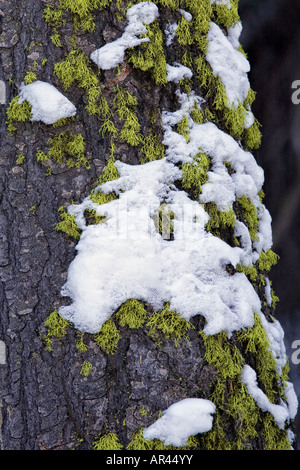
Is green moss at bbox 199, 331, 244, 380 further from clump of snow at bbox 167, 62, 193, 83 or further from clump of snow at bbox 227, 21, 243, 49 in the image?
clump of snow at bbox 227, 21, 243, 49

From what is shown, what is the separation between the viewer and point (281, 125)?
92.2 inches

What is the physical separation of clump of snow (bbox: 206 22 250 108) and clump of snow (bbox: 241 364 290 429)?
27.1 inches

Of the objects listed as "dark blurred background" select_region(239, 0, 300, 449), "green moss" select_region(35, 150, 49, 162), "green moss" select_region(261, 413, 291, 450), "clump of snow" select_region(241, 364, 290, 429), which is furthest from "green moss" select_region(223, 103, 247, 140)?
"dark blurred background" select_region(239, 0, 300, 449)

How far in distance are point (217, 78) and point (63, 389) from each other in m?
0.86

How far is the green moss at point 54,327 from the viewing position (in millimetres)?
940

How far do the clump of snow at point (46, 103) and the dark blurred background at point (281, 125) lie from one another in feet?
5.17

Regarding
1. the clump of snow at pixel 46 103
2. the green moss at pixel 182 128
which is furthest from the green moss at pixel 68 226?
the green moss at pixel 182 128

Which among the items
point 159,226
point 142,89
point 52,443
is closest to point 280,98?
point 142,89

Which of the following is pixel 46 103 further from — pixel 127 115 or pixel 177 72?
pixel 177 72

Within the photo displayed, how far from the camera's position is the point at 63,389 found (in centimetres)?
93

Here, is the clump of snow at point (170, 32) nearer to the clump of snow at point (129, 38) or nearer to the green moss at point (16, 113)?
the clump of snow at point (129, 38)

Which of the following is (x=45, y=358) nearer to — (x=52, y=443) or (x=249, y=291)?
(x=52, y=443)

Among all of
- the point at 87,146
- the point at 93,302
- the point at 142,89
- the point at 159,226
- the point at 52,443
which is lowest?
the point at 52,443

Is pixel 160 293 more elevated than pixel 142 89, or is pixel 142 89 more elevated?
pixel 142 89
